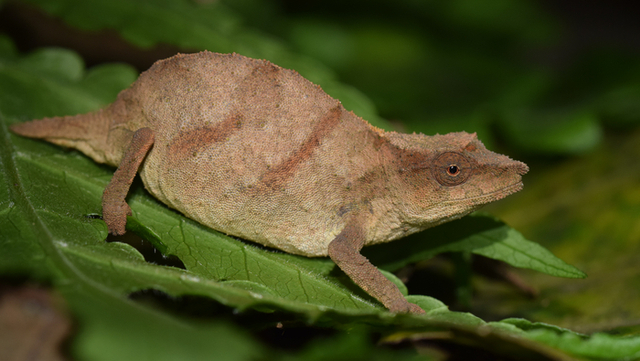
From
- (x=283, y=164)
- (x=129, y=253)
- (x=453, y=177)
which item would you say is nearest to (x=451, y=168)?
(x=453, y=177)

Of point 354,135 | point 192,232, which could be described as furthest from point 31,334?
point 354,135

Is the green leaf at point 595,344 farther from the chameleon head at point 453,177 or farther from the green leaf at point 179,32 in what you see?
the green leaf at point 179,32

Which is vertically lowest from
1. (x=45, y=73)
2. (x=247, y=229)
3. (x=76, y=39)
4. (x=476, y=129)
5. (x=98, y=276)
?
(x=98, y=276)

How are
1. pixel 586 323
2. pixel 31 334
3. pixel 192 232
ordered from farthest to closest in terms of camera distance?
pixel 586 323 → pixel 192 232 → pixel 31 334

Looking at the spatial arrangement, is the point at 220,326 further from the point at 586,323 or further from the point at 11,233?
the point at 586,323

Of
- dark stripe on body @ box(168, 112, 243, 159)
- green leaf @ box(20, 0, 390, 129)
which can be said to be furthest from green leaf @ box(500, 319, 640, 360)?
green leaf @ box(20, 0, 390, 129)

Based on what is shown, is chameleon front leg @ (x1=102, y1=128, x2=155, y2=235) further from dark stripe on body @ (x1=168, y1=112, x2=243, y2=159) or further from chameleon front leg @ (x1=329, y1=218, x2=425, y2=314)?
chameleon front leg @ (x1=329, y1=218, x2=425, y2=314)

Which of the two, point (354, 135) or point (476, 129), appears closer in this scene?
point (354, 135)
